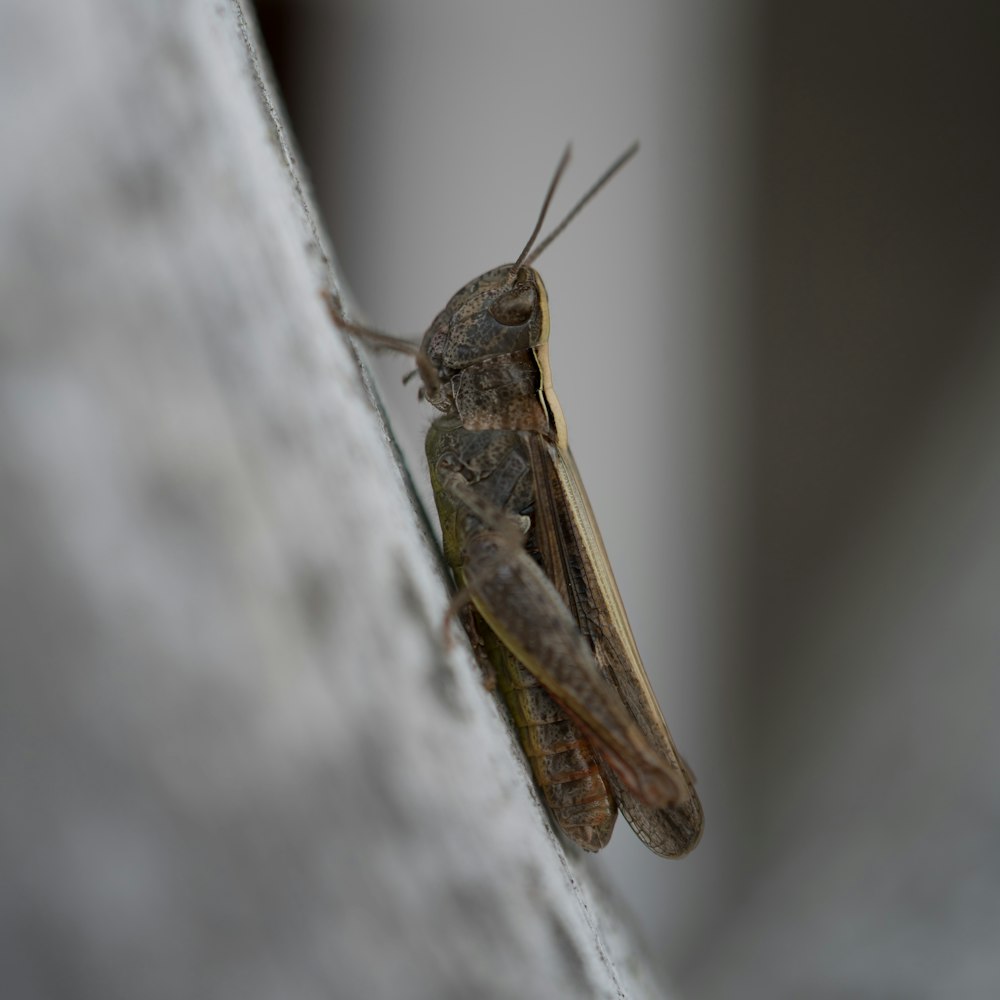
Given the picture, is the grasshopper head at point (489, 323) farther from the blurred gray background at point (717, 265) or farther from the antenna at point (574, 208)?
the blurred gray background at point (717, 265)

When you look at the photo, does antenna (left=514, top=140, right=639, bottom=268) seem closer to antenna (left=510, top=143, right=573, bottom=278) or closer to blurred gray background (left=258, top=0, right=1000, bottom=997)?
antenna (left=510, top=143, right=573, bottom=278)

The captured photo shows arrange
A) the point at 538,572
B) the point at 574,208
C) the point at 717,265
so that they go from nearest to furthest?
the point at 538,572 → the point at 574,208 → the point at 717,265

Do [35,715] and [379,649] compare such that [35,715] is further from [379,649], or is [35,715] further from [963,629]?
[963,629]

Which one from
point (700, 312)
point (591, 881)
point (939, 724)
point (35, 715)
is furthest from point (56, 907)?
point (700, 312)

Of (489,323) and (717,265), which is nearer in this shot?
(489,323)

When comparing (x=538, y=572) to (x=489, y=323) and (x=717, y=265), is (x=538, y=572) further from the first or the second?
(x=717, y=265)

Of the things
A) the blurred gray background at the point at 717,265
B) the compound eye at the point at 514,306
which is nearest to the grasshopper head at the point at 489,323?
the compound eye at the point at 514,306

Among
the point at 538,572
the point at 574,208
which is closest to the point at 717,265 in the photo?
the point at 574,208
